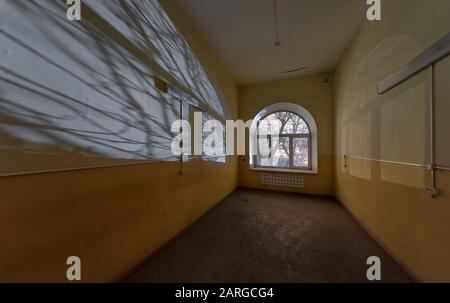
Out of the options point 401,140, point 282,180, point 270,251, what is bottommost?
point 270,251

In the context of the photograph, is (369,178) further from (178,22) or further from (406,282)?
(178,22)

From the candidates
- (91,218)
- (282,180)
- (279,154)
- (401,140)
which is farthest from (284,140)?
(91,218)

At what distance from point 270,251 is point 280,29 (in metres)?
3.32

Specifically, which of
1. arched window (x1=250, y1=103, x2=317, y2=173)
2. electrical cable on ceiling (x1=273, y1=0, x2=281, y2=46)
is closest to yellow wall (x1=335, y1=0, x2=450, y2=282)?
electrical cable on ceiling (x1=273, y1=0, x2=281, y2=46)

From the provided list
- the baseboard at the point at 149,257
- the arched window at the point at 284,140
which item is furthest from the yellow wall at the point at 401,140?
the baseboard at the point at 149,257

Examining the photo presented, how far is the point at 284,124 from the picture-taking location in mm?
5168

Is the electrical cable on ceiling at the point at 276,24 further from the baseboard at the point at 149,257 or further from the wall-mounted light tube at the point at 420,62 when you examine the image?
the baseboard at the point at 149,257

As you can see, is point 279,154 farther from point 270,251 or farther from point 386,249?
point 270,251

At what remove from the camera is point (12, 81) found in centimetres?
93

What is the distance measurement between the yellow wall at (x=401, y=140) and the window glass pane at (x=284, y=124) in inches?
78.4

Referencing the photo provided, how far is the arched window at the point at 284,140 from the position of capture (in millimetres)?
4887

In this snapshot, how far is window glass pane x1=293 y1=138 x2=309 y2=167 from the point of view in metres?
4.96
